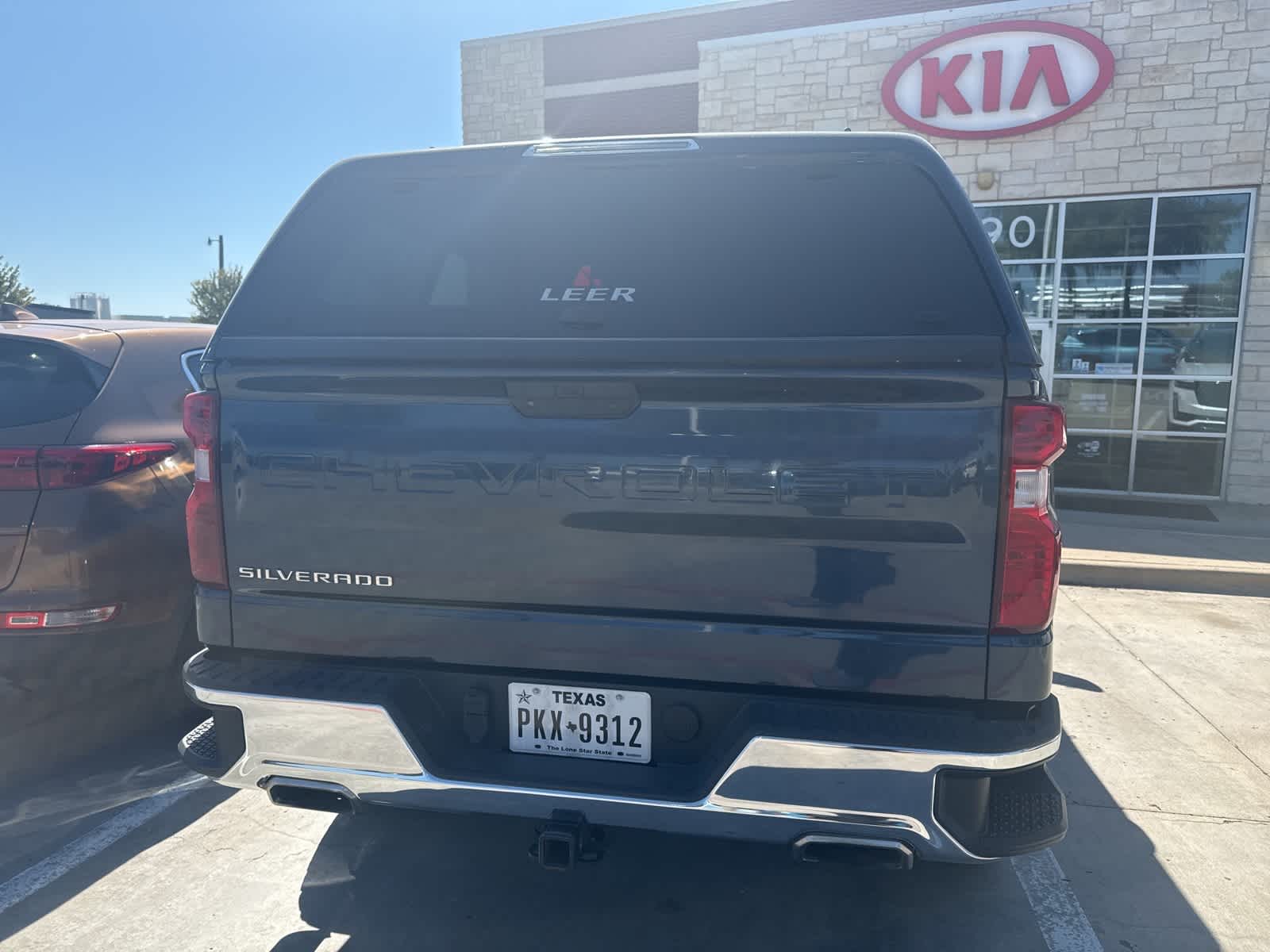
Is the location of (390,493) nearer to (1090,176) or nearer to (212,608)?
(212,608)

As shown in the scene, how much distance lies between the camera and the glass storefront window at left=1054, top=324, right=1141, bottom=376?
35.7 feet

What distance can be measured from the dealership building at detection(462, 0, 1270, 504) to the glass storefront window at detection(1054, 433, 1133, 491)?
0.02m

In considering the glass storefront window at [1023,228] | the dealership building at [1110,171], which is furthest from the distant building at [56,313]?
the glass storefront window at [1023,228]

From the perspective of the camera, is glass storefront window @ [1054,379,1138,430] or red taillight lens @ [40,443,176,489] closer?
red taillight lens @ [40,443,176,489]

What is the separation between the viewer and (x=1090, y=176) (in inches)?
420

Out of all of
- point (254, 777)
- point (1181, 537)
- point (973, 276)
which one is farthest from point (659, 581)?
point (1181, 537)

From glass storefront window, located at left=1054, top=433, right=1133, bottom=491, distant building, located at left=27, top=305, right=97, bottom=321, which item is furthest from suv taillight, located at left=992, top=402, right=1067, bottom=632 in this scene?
glass storefront window, located at left=1054, top=433, right=1133, bottom=491

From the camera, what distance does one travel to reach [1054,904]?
2.87 meters

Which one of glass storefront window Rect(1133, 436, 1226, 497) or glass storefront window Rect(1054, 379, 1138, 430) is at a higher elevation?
glass storefront window Rect(1054, 379, 1138, 430)

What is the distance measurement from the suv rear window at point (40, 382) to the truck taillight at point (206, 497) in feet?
4.25

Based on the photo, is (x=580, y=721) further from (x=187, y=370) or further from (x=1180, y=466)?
(x=1180, y=466)

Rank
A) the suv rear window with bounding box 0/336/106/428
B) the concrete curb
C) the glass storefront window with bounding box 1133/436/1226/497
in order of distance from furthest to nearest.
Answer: the glass storefront window with bounding box 1133/436/1226/497 → the concrete curb → the suv rear window with bounding box 0/336/106/428

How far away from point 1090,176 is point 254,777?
10893 mm

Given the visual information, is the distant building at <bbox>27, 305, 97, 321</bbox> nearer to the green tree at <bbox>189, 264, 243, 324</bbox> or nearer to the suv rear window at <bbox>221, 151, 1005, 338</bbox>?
the suv rear window at <bbox>221, 151, 1005, 338</bbox>
